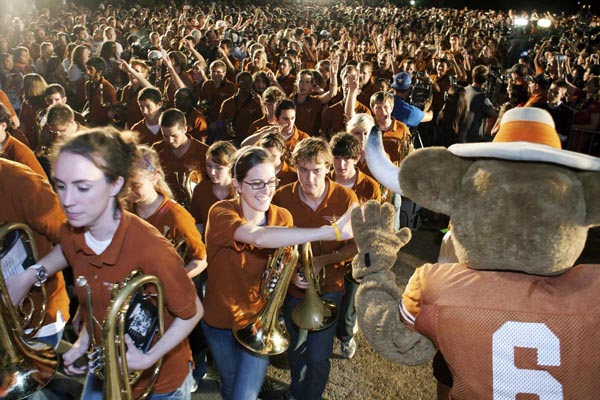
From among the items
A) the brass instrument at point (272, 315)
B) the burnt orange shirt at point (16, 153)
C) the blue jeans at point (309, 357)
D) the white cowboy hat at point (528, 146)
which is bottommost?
the blue jeans at point (309, 357)

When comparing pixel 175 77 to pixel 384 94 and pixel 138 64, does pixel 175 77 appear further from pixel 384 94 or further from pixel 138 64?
pixel 384 94

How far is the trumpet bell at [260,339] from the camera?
298cm

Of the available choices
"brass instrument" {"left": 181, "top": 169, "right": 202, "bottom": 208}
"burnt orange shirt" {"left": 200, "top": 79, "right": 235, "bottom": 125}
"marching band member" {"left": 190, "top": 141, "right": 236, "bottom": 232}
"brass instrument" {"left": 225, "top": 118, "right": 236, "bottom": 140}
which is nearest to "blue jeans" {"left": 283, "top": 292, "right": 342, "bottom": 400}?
"marching band member" {"left": 190, "top": 141, "right": 236, "bottom": 232}

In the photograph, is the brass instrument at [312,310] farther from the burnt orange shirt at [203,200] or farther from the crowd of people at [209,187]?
the burnt orange shirt at [203,200]

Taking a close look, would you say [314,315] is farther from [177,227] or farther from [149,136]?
[149,136]

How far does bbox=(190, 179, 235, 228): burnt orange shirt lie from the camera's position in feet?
14.3

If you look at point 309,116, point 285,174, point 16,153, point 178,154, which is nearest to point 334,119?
point 309,116

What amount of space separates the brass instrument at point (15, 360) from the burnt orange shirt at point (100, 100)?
5.42 m

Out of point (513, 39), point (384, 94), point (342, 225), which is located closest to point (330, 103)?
point (384, 94)

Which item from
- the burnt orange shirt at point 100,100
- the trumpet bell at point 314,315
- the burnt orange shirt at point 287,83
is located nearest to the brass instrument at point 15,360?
the trumpet bell at point 314,315

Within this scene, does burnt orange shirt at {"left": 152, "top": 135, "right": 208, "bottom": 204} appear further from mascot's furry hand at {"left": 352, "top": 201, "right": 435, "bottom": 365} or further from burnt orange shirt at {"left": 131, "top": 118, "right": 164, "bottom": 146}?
mascot's furry hand at {"left": 352, "top": 201, "right": 435, "bottom": 365}

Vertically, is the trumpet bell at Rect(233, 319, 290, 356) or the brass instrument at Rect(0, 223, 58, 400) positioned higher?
the brass instrument at Rect(0, 223, 58, 400)

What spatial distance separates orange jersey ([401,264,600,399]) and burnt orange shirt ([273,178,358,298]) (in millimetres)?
1812

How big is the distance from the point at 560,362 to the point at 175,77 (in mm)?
7221
